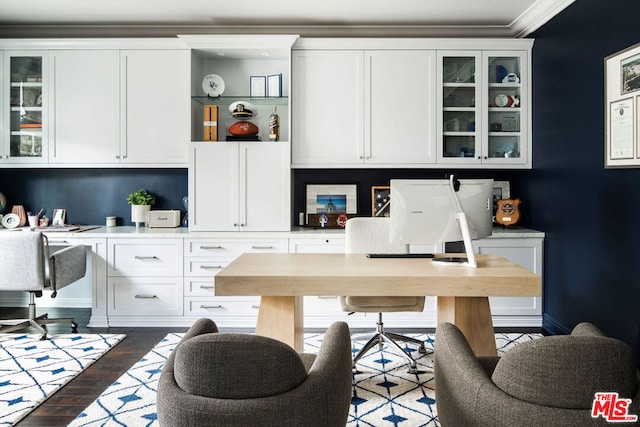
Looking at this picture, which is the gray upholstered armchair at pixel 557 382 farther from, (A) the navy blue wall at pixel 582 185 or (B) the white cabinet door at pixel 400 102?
(B) the white cabinet door at pixel 400 102

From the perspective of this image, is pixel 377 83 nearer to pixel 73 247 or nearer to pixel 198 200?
pixel 198 200

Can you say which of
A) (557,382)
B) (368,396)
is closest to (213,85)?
(368,396)

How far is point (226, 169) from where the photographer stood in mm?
3879

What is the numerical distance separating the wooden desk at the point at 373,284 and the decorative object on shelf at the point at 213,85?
2101 mm

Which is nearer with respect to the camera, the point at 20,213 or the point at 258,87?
the point at 258,87

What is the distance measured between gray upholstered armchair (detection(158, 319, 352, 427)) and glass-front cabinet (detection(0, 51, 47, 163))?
3.56 m

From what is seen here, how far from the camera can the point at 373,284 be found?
2115mm

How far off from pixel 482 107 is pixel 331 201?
61.5 inches

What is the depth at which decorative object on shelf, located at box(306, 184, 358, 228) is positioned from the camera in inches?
170

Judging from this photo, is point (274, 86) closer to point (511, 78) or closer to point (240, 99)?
point (240, 99)

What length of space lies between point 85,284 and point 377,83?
10.9 ft

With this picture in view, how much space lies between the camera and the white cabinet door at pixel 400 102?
3957mm

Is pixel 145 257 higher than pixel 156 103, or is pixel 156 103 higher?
pixel 156 103

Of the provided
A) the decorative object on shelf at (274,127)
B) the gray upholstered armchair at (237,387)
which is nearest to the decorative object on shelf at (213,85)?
the decorative object on shelf at (274,127)
